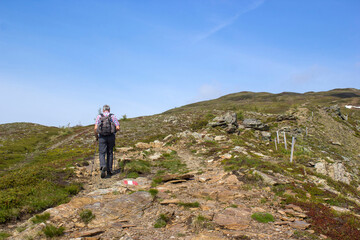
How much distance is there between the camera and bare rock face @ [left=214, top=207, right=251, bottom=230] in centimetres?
620

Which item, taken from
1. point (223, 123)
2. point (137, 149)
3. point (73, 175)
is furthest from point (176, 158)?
point (223, 123)

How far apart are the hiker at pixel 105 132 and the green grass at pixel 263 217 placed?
7472 millimetres

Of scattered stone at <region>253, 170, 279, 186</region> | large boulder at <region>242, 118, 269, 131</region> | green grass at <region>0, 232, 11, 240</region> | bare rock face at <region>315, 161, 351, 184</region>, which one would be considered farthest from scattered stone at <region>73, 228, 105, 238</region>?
large boulder at <region>242, 118, 269, 131</region>

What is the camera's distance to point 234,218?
6621 mm

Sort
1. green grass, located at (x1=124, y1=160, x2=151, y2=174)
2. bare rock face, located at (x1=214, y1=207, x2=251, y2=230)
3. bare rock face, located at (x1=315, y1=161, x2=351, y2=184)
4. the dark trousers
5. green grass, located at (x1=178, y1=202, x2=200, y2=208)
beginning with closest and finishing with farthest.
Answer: bare rock face, located at (x1=214, y1=207, x2=251, y2=230)
green grass, located at (x1=178, y1=202, x2=200, y2=208)
the dark trousers
green grass, located at (x1=124, y1=160, x2=151, y2=174)
bare rock face, located at (x1=315, y1=161, x2=351, y2=184)

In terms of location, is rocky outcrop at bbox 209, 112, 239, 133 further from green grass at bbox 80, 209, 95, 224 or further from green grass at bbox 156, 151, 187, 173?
green grass at bbox 80, 209, 95, 224

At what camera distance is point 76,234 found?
221 inches

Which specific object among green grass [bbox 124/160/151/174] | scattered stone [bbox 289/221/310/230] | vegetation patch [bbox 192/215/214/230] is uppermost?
green grass [bbox 124/160/151/174]

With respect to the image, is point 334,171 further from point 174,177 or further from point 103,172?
point 103,172

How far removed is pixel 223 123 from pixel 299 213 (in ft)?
79.8

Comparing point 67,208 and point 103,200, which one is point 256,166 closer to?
point 103,200

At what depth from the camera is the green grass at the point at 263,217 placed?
21.4ft

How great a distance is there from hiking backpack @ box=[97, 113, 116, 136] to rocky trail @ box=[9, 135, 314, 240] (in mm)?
2509

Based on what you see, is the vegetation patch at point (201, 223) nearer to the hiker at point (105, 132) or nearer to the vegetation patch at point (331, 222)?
the vegetation patch at point (331, 222)
